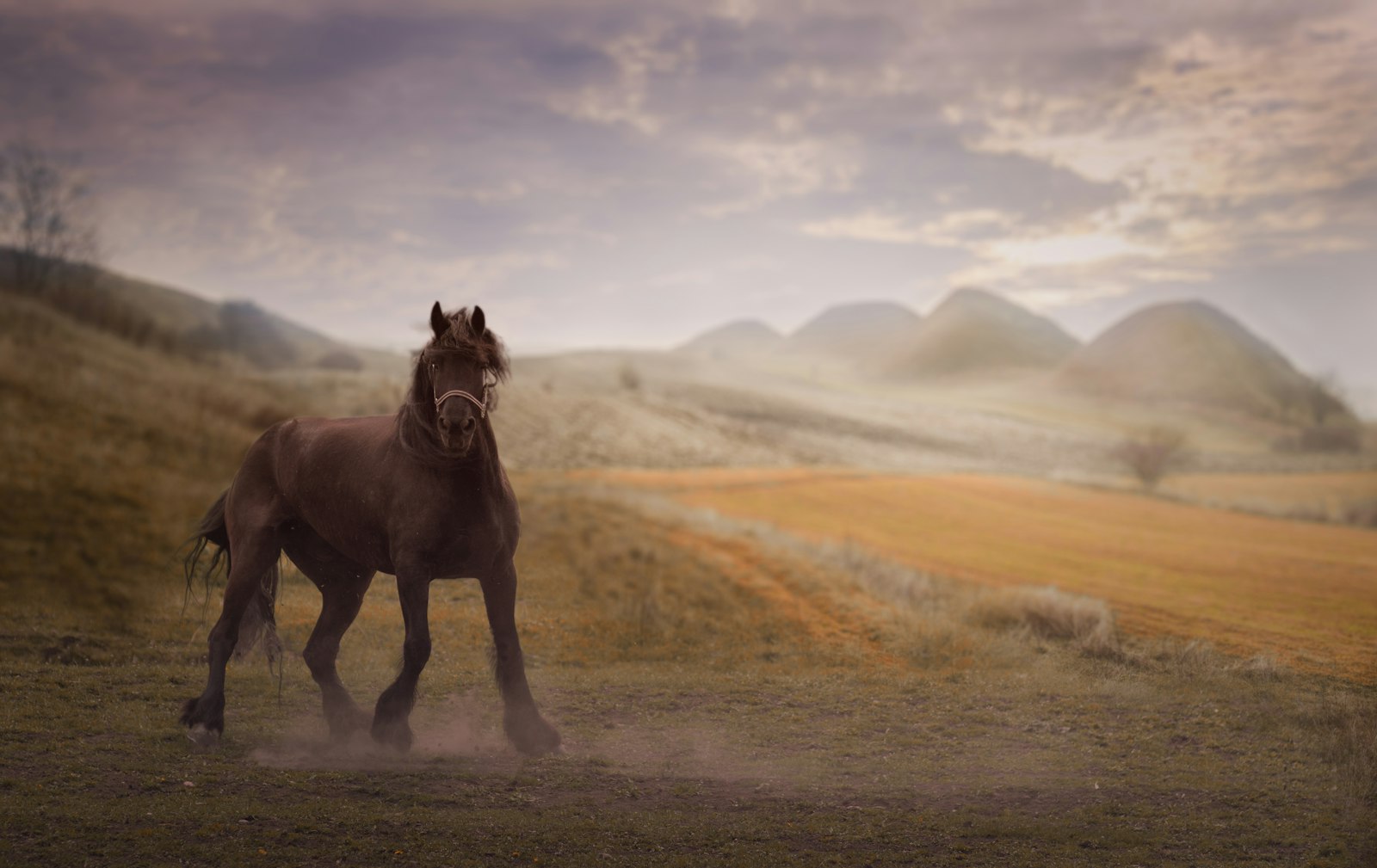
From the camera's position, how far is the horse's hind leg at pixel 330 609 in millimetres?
6219

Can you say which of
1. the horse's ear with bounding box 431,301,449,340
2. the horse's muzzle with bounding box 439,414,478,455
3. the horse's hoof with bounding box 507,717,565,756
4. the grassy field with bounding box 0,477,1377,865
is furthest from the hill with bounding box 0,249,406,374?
the horse's hoof with bounding box 507,717,565,756

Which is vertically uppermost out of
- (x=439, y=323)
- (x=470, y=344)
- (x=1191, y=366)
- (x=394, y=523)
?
(x=1191, y=366)

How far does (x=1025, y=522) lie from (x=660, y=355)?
10943cm

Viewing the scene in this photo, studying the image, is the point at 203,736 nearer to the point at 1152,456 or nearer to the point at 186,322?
the point at 1152,456

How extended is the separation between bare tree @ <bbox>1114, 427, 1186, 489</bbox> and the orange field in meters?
3.85

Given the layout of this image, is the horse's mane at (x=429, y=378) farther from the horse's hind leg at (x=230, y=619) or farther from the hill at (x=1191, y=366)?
the hill at (x=1191, y=366)

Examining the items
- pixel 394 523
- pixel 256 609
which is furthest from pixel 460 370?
pixel 256 609

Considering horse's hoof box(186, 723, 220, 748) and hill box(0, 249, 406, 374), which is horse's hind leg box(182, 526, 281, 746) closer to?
horse's hoof box(186, 723, 220, 748)

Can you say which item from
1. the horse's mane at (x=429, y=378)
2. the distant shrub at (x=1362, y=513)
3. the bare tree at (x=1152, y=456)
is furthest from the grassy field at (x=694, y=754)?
the bare tree at (x=1152, y=456)

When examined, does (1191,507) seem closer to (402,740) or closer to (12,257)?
(402,740)

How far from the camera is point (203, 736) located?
5.73 m

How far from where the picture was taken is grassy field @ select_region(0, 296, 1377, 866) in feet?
15.2

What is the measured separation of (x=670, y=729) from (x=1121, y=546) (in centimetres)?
890

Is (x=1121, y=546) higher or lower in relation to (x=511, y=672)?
higher
